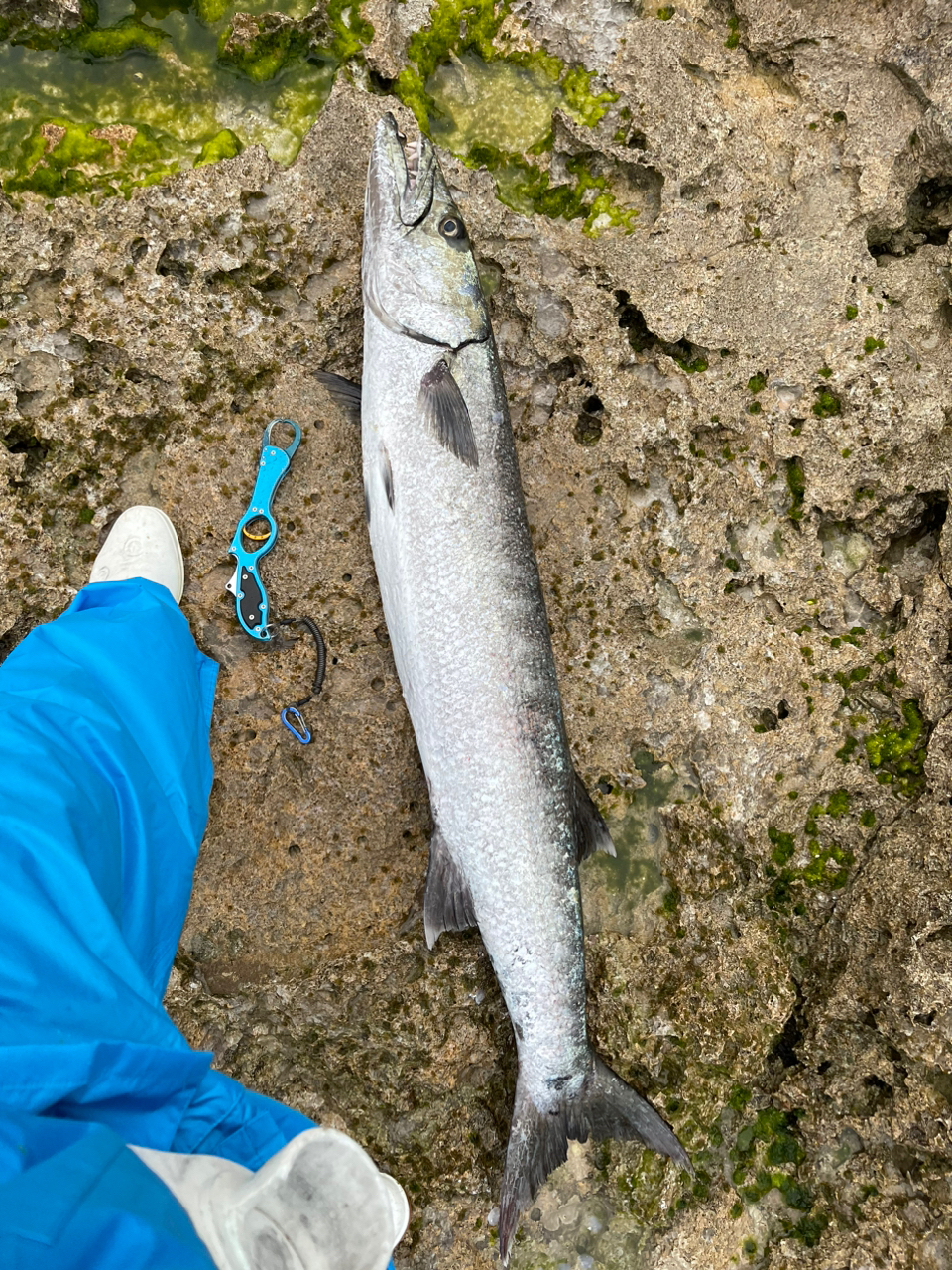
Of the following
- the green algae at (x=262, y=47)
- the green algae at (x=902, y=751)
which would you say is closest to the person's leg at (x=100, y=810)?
the green algae at (x=262, y=47)

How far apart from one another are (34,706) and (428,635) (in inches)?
53.7

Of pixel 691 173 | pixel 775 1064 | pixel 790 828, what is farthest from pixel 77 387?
pixel 775 1064

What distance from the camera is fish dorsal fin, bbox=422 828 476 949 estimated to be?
3.04 meters

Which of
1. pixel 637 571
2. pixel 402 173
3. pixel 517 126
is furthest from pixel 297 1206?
pixel 517 126

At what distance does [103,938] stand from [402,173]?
112 inches

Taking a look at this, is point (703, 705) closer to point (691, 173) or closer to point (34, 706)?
point (691, 173)

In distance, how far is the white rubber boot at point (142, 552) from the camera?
3031 millimetres

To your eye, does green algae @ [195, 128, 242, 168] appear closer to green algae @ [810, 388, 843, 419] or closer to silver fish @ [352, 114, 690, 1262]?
silver fish @ [352, 114, 690, 1262]

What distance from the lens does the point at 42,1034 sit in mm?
2053

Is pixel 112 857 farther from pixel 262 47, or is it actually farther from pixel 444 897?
pixel 262 47

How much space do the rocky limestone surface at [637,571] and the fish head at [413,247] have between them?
0.24 m

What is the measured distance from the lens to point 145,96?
3.23 metres

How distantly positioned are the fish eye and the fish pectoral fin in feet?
2.23

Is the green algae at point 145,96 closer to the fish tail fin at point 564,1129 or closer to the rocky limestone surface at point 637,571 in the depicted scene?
the rocky limestone surface at point 637,571
